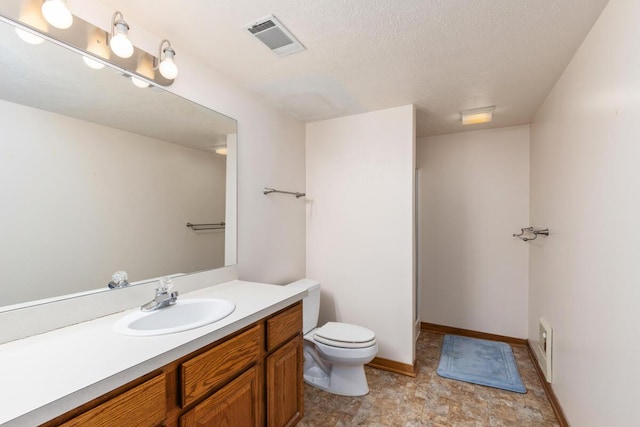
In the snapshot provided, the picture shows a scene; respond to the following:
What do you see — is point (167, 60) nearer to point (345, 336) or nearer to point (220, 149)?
point (220, 149)

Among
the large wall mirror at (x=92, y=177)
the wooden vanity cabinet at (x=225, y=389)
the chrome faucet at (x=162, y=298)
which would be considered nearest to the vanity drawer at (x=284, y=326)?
the wooden vanity cabinet at (x=225, y=389)

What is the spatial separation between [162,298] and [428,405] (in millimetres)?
1828

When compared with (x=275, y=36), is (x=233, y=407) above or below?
below

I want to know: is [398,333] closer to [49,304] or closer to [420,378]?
[420,378]

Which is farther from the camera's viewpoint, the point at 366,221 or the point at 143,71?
the point at 366,221

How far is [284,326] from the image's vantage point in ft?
5.20

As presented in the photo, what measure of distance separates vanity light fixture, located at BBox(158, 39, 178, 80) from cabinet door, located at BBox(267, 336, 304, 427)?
148cm

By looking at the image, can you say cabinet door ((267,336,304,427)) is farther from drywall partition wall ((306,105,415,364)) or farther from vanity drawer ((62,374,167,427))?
drywall partition wall ((306,105,415,364))

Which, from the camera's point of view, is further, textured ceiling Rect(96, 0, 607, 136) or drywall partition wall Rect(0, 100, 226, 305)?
textured ceiling Rect(96, 0, 607, 136)

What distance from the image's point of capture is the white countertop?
2.29 feet

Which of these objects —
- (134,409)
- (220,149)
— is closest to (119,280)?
(134,409)

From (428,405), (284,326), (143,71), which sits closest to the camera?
(143,71)

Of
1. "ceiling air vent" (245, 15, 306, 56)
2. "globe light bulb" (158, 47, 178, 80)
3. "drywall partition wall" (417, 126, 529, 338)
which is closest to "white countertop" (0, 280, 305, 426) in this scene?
"globe light bulb" (158, 47, 178, 80)

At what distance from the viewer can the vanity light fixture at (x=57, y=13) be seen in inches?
43.3
